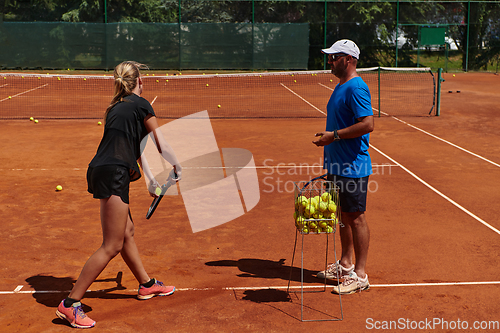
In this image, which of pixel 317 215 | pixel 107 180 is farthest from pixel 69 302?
pixel 317 215

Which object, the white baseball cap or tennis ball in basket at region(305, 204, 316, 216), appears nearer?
tennis ball in basket at region(305, 204, 316, 216)

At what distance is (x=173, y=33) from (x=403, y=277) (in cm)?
2733

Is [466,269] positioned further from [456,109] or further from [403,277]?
[456,109]

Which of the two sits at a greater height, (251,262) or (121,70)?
(121,70)

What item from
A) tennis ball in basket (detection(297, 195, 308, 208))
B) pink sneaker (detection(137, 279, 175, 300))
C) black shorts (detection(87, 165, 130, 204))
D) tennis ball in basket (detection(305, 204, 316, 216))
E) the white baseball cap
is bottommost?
pink sneaker (detection(137, 279, 175, 300))

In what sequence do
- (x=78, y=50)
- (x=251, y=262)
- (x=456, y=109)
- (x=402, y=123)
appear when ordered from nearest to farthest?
(x=251, y=262) < (x=402, y=123) < (x=456, y=109) < (x=78, y=50)

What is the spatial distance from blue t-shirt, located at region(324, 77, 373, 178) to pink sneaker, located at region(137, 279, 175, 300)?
1.72 m

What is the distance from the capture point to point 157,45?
30.3 meters

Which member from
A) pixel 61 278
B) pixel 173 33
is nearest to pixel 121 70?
pixel 61 278

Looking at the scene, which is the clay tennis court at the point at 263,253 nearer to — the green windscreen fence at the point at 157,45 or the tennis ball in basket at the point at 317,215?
the tennis ball in basket at the point at 317,215

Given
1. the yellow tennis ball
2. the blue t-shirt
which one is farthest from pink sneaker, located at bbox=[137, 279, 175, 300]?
the blue t-shirt

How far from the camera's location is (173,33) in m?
30.2

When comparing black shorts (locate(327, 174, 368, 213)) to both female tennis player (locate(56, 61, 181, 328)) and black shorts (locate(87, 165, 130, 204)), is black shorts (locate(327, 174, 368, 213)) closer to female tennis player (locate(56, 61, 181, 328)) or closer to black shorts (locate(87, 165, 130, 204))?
female tennis player (locate(56, 61, 181, 328))

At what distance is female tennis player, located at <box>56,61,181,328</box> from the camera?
3938 millimetres
